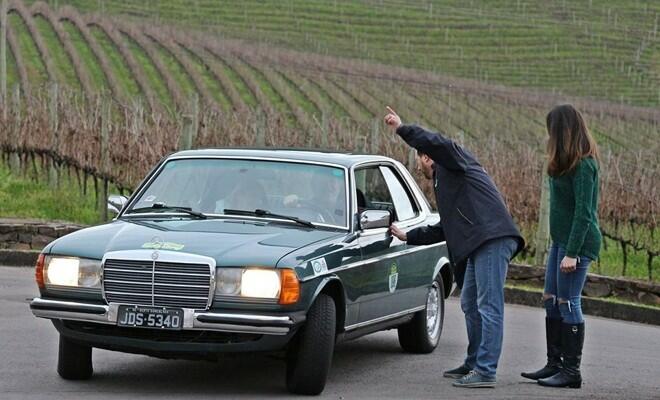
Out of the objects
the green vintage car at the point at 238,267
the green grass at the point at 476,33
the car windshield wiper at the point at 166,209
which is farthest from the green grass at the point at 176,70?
the car windshield wiper at the point at 166,209

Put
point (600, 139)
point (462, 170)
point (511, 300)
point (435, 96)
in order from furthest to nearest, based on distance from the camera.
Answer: point (435, 96)
point (600, 139)
point (511, 300)
point (462, 170)

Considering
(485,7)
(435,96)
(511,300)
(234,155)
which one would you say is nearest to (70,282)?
(234,155)

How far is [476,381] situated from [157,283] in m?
2.33

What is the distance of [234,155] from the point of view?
33.9 feet

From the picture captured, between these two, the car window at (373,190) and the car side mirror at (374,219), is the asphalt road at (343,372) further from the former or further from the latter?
the car window at (373,190)

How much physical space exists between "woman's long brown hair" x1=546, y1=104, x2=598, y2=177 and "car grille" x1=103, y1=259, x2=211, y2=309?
7.98ft

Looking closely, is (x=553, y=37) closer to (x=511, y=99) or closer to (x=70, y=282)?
(x=511, y=99)

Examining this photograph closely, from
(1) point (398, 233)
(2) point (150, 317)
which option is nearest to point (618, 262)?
(1) point (398, 233)

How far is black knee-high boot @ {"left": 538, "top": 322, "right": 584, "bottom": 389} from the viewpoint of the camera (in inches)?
383

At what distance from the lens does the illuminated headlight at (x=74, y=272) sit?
8.87 metres

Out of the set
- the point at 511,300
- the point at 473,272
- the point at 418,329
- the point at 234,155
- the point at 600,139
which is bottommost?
the point at 600,139

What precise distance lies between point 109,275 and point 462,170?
2.42 meters

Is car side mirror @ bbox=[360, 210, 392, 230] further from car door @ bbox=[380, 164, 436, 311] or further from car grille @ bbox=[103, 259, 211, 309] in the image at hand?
car grille @ bbox=[103, 259, 211, 309]

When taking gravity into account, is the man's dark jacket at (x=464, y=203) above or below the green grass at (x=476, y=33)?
above
